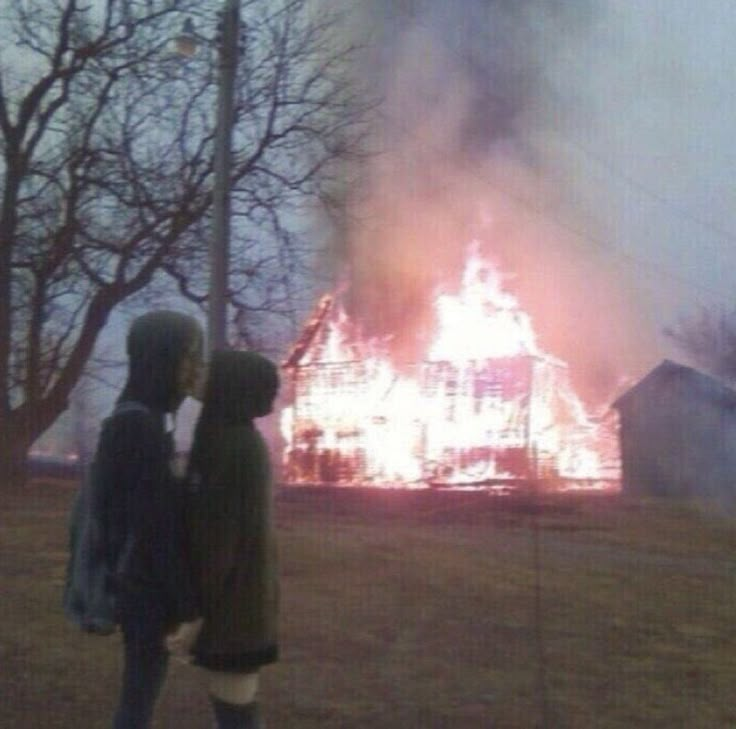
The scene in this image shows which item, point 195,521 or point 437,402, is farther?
point 437,402

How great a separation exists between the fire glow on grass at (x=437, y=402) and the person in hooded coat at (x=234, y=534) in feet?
63.1

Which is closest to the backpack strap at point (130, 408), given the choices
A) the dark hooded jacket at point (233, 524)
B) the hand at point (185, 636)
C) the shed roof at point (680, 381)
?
the dark hooded jacket at point (233, 524)

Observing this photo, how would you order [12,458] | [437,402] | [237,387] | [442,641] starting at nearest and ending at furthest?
[237,387]
[442,641]
[12,458]
[437,402]

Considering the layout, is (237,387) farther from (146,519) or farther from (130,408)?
(146,519)

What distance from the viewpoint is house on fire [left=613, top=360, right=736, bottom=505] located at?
29.6m

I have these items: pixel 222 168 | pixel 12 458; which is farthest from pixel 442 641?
pixel 12 458

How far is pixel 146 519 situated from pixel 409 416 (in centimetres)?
2027

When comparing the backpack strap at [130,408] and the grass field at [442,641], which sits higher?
the backpack strap at [130,408]

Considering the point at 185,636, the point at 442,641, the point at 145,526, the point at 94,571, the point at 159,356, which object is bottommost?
the point at 442,641

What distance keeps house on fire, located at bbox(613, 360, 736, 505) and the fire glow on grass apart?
245 inches

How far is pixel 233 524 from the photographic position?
332 centimetres

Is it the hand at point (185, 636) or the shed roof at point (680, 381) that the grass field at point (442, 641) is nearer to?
the hand at point (185, 636)

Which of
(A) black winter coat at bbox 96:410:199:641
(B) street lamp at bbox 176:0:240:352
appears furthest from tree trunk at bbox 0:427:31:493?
(A) black winter coat at bbox 96:410:199:641

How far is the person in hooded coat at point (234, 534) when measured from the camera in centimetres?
333
